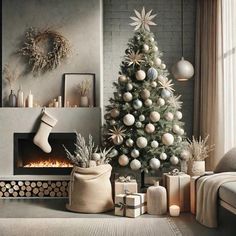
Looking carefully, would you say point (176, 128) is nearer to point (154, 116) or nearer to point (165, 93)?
point (154, 116)

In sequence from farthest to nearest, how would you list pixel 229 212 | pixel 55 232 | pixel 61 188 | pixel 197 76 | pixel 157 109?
pixel 197 76
pixel 61 188
pixel 157 109
pixel 55 232
pixel 229 212

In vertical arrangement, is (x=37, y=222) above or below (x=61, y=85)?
below

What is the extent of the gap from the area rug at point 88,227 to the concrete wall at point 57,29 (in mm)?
1957

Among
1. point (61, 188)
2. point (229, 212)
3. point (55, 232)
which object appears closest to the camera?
point (229, 212)

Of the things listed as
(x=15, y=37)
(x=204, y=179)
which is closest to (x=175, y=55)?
(x=15, y=37)

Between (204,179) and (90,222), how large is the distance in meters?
1.13

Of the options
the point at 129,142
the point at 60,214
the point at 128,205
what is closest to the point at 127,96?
the point at 129,142

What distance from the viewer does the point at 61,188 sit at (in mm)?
5637

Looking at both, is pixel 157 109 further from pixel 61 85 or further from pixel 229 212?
pixel 229 212

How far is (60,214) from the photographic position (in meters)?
4.57

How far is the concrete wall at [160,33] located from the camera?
254 inches

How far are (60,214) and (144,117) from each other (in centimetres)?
141

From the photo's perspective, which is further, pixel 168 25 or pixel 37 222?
pixel 168 25

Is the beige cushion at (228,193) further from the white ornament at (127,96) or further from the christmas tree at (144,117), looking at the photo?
the white ornament at (127,96)
